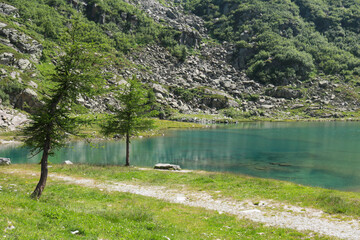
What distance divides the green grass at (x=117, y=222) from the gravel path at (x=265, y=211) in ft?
4.91

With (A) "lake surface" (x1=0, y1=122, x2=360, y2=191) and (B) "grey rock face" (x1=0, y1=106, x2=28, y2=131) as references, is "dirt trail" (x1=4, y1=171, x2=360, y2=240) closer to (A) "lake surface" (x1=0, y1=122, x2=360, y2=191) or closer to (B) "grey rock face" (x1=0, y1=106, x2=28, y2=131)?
(A) "lake surface" (x1=0, y1=122, x2=360, y2=191)

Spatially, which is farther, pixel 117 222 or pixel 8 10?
pixel 8 10

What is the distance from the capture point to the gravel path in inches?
612

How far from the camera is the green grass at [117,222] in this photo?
10.4m

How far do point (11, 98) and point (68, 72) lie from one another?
310 ft

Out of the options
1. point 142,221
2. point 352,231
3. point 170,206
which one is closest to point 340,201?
point 352,231

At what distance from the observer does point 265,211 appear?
19.3 metres

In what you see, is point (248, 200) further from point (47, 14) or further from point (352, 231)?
point (47, 14)

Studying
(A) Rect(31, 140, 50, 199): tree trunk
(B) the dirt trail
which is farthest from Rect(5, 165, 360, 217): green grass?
(A) Rect(31, 140, 50, 199): tree trunk

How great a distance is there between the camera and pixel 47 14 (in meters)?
183

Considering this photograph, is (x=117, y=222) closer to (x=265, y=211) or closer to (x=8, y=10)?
(x=265, y=211)

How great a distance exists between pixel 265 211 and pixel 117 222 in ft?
38.6

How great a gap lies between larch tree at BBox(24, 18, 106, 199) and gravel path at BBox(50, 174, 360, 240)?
8.73m

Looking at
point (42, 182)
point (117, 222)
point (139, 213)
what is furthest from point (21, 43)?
point (117, 222)
